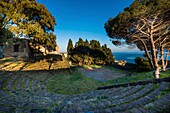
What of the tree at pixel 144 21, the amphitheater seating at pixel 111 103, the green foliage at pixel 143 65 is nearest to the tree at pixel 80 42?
the green foliage at pixel 143 65

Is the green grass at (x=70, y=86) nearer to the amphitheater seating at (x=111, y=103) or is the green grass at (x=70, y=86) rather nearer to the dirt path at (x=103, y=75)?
the dirt path at (x=103, y=75)

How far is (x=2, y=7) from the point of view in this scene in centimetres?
1394

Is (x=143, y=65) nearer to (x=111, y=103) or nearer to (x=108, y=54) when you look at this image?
(x=108, y=54)

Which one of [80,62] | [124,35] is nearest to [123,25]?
[124,35]

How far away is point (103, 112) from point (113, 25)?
8936 millimetres

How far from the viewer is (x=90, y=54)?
2647cm

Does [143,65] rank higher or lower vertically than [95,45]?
lower

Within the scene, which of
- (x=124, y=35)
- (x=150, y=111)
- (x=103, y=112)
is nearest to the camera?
(x=150, y=111)

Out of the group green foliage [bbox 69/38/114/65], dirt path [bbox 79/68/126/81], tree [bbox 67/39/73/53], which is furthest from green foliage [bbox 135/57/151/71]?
tree [bbox 67/39/73/53]

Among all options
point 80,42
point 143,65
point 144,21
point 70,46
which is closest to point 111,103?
point 144,21

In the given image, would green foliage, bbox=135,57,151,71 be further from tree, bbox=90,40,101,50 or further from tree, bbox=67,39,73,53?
tree, bbox=67,39,73,53

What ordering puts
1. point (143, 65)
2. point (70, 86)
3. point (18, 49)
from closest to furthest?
point (70, 86)
point (143, 65)
point (18, 49)

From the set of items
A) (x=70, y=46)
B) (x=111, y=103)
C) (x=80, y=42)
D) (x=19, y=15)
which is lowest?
(x=111, y=103)

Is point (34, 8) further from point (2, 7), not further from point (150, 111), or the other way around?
point (150, 111)
